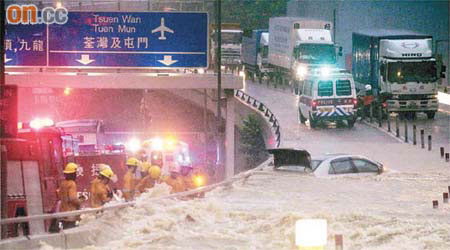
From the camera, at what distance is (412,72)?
43.6m

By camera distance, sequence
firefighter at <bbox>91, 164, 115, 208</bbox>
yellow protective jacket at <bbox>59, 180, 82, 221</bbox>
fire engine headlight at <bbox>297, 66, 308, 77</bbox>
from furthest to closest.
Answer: fire engine headlight at <bbox>297, 66, 308, 77</bbox> → firefighter at <bbox>91, 164, 115, 208</bbox> → yellow protective jacket at <bbox>59, 180, 82, 221</bbox>

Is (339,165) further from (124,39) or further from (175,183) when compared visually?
(124,39)

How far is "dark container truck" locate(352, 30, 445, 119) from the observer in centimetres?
4347

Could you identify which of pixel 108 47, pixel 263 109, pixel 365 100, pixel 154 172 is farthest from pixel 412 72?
pixel 154 172

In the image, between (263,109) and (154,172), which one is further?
(263,109)

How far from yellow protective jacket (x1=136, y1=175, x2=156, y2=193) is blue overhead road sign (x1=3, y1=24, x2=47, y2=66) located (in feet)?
36.7

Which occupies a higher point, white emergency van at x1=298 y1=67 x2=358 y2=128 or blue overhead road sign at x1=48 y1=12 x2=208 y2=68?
blue overhead road sign at x1=48 y1=12 x2=208 y2=68

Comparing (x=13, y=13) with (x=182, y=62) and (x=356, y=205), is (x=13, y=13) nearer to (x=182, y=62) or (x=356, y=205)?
(x=182, y=62)

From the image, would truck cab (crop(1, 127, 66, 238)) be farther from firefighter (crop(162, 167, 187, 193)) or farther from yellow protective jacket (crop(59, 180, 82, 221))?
firefighter (crop(162, 167, 187, 193))

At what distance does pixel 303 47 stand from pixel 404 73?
11.9m

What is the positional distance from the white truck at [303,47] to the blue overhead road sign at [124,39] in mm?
20847

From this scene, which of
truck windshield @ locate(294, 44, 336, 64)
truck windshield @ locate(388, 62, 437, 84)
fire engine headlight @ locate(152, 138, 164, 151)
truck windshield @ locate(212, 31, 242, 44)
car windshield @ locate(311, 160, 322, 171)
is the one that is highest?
truck windshield @ locate(212, 31, 242, 44)

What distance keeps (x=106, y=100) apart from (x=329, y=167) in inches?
1472

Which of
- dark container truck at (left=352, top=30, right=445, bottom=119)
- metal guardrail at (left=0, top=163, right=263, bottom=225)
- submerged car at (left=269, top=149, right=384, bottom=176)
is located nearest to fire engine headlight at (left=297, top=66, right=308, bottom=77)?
dark container truck at (left=352, top=30, right=445, bottom=119)
